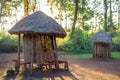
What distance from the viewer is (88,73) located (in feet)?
50.6

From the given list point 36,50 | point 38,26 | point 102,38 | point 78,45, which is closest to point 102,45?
point 102,38

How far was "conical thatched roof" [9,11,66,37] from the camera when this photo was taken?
14773 millimetres

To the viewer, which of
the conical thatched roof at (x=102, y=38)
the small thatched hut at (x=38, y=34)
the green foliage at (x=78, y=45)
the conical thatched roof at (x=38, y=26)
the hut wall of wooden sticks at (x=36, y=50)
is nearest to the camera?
the conical thatched roof at (x=38, y=26)

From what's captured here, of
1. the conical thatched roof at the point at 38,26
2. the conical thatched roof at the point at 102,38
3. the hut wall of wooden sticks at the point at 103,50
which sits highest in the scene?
the conical thatched roof at the point at 38,26

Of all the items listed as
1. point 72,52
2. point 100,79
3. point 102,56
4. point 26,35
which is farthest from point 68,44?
point 100,79

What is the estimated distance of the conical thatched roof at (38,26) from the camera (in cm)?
1477

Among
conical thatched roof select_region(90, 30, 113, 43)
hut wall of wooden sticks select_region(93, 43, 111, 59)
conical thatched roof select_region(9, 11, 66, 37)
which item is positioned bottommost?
hut wall of wooden sticks select_region(93, 43, 111, 59)

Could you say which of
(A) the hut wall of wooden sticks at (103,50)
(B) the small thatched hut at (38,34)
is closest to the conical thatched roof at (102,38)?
(A) the hut wall of wooden sticks at (103,50)

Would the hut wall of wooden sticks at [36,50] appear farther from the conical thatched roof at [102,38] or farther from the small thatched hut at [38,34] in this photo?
the conical thatched roof at [102,38]

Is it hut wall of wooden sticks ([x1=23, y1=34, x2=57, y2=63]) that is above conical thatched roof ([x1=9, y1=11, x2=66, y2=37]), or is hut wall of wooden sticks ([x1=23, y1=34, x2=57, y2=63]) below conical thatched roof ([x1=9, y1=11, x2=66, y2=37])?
below

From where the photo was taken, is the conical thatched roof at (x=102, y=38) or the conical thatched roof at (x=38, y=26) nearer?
the conical thatched roof at (x=38, y=26)

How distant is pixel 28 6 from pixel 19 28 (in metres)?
25.5

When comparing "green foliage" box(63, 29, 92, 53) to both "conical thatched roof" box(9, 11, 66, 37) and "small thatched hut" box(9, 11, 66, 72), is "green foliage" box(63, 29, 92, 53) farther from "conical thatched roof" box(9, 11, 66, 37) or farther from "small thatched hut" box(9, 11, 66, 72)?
"conical thatched roof" box(9, 11, 66, 37)

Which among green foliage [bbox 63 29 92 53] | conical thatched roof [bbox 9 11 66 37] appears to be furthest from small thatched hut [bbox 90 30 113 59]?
conical thatched roof [bbox 9 11 66 37]
